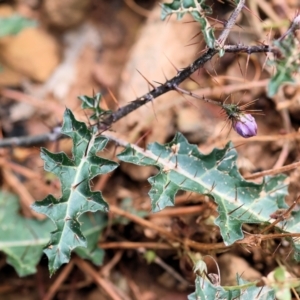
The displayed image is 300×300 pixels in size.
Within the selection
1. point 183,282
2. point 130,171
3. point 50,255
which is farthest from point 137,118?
point 50,255

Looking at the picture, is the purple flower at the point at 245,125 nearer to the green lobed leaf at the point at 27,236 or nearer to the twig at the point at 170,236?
the twig at the point at 170,236

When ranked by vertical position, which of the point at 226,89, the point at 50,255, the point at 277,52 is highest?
the point at 277,52

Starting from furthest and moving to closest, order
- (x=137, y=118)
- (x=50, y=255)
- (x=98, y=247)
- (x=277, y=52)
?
1. (x=137, y=118)
2. (x=98, y=247)
3. (x=50, y=255)
4. (x=277, y=52)

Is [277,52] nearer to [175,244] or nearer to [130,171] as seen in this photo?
[175,244]

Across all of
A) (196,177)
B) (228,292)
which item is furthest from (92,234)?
(228,292)

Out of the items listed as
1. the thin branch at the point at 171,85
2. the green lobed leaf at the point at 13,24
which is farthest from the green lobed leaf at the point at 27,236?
the green lobed leaf at the point at 13,24

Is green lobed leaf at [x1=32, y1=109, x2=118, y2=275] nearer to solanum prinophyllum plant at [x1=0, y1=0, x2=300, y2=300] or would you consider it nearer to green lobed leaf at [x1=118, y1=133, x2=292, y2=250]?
solanum prinophyllum plant at [x1=0, y1=0, x2=300, y2=300]

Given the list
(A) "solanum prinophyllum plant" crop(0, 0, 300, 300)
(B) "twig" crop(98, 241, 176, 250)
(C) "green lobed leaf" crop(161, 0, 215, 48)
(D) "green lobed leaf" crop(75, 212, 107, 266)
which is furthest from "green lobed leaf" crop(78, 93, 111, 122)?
(B) "twig" crop(98, 241, 176, 250)

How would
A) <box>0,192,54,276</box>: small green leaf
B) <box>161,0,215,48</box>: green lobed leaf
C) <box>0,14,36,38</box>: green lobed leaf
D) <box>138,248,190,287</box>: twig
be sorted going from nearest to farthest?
<box>161,0,215,48</box>: green lobed leaf, <box>0,192,54,276</box>: small green leaf, <box>138,248,190,287</box>: twig, <box>0,14,36,38</box>: green lobed leaf
